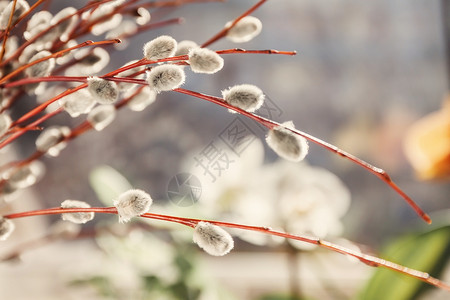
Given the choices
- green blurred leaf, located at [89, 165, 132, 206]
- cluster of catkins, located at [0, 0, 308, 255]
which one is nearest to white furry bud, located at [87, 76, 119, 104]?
cluster of catkins, located at [0, 0, 308, 255]

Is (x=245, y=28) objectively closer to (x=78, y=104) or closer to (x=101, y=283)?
(x=78, y=104)

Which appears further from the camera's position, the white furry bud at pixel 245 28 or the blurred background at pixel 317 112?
the blurred background at pixel 317 112

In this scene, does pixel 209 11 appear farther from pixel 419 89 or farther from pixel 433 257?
pixel 433 257

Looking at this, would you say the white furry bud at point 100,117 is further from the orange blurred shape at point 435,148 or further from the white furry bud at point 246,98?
the orange blurred shape at point 435,148

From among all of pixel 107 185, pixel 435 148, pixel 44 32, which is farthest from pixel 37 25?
pixel 435 148

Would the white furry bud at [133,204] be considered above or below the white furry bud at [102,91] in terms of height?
below

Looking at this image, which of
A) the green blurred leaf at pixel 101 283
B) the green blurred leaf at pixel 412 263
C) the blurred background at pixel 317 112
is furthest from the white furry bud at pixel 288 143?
the blurred background at pixel 317 112

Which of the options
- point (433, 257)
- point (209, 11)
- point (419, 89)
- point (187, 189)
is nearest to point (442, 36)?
point (419, 89)

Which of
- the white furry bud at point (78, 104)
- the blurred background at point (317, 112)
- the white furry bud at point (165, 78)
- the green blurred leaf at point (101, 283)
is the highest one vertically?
the blurred background at point (317, 112)
